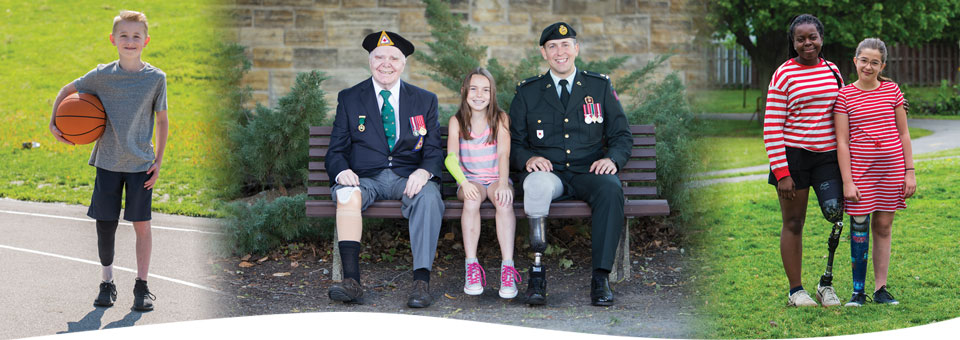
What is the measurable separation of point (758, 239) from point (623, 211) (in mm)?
2585

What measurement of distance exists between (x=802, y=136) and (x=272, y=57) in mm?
5521

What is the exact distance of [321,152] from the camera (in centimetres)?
612

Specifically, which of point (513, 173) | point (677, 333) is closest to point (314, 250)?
Result: point (513, 173)

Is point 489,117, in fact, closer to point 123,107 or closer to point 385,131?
point 385,131

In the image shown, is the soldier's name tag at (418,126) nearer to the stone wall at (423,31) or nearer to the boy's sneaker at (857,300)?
the boy's sneaker at (857,300)

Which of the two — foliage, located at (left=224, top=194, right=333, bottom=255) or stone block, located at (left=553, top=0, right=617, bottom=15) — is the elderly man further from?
stone block, located at (left=553, top=0, right=617, bottom=15)

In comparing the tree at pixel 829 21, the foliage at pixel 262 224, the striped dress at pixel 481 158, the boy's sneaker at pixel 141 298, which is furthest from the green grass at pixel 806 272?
the tree at pixel 829 21

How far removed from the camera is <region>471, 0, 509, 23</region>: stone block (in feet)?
30.4

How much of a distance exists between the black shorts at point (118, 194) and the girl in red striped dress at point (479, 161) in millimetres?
1649

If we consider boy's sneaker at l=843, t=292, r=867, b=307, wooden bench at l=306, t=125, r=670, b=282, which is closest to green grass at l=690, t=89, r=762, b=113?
wooden bench at l=306, t=125, r=670, b=282

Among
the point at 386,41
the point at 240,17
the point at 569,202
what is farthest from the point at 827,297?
the point at 240,17

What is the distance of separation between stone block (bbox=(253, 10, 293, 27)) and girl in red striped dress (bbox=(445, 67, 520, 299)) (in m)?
4.07

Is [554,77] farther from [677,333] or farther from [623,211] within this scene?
[677,333]

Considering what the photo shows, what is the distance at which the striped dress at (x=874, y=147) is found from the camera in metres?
5.07
